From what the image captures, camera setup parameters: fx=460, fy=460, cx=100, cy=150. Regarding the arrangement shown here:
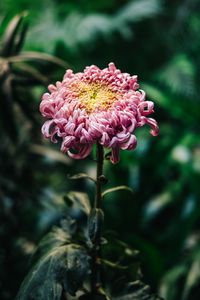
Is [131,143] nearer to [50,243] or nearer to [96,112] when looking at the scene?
[96,112]

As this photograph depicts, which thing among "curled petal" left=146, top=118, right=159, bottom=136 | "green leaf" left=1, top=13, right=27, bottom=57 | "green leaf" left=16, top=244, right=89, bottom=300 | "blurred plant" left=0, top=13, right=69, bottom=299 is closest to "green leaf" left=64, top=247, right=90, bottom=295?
"green leaf" left=16, top=244, right=89, bottom=300

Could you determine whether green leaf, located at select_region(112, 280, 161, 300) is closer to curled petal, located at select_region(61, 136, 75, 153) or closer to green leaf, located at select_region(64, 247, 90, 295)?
green leaf, located at select_region(64, 247, 90, 295)

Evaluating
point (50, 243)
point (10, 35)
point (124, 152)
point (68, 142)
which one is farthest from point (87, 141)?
point (124, 152)

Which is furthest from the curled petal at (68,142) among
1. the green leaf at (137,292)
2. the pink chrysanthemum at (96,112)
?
the green leaf at (137,292)

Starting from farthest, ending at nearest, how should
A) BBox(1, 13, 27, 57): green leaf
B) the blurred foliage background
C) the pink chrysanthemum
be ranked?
the blurred foliage background → BBox(1, 13, 27, 57): green leaf → the pink chrysanthemum

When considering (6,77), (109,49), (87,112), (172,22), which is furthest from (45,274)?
(172,22)

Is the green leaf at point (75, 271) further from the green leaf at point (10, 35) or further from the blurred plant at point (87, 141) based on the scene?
the green leaf at point (10, 35)
